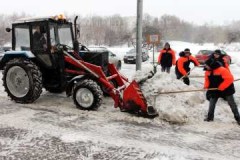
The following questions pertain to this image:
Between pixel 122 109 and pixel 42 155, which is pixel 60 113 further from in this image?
pixel 42 155

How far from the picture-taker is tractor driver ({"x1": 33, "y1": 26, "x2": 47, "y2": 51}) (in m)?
8.54

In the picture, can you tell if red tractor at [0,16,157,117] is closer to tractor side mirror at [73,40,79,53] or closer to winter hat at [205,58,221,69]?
tractor side mirror at [73,40,79,53]

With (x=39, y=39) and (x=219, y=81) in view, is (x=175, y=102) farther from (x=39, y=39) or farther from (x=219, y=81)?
(x=39, y=39)

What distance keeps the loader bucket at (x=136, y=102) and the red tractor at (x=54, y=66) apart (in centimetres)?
40

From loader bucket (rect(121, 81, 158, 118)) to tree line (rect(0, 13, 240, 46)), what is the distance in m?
40.2

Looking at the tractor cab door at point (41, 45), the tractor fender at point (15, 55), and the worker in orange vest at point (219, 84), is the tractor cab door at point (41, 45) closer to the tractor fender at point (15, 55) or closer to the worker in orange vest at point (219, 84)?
the tractor fender at point (15, 55)

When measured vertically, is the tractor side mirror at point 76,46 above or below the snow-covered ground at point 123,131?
above

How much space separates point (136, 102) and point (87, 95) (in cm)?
124

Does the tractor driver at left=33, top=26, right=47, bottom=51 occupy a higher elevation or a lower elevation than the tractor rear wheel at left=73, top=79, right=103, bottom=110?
higher

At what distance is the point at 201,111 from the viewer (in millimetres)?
7727

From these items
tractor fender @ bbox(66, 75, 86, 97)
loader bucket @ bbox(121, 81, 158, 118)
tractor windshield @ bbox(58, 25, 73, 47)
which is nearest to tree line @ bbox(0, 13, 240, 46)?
tractor windshield @ bbox(58, 25, 73, 47)

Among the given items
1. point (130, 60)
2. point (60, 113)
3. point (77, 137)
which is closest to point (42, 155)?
point (77, 137)

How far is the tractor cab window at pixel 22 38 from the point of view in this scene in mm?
8805

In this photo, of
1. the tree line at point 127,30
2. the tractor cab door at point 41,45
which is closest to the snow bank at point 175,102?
the tractor cab door at point 41,45
